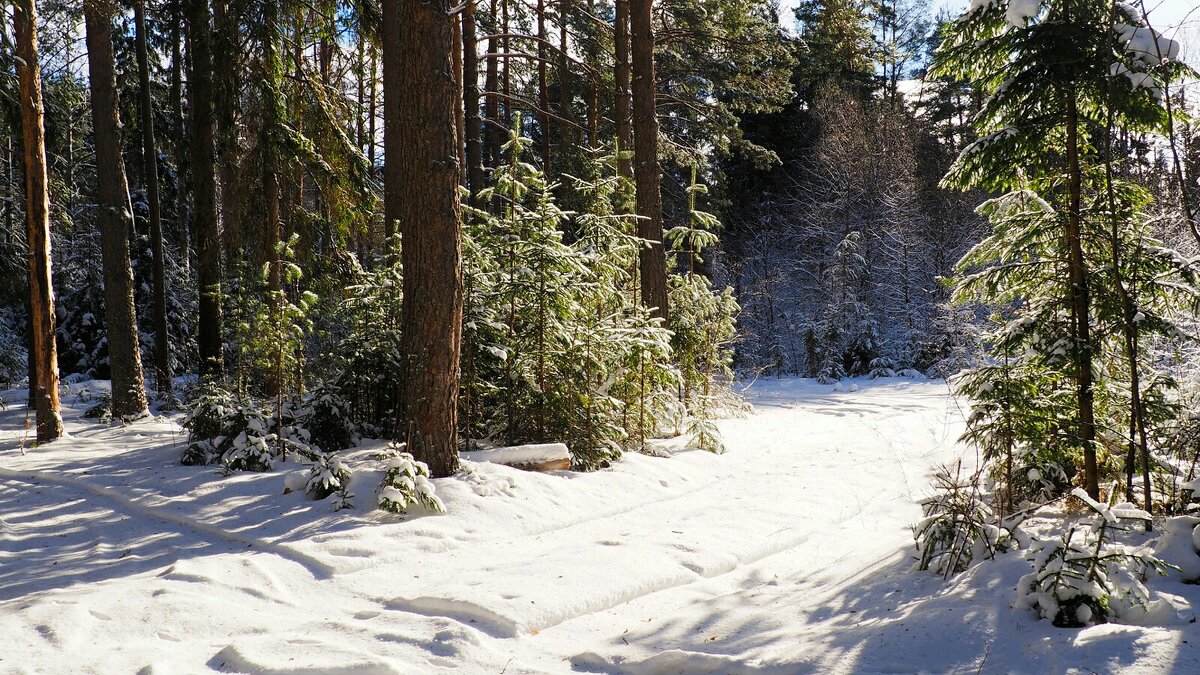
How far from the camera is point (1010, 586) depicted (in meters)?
3.74

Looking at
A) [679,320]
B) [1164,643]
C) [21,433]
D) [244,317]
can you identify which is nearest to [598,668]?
[1164,643]

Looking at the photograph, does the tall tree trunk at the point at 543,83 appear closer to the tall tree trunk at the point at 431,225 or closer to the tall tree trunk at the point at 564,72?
the tall tree trunk at the point at 564,72

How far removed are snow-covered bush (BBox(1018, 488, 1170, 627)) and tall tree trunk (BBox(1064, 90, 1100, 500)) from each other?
54.6 inches

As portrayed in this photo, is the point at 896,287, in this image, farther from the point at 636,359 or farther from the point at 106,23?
the point at 106,23

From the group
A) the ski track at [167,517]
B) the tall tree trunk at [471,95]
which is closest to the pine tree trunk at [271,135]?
the ski track at [167,517]

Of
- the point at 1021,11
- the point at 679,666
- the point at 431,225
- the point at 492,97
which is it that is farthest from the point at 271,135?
the point at 679,666

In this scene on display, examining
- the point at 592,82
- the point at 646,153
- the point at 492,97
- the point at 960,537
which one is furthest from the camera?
the point at 492,97

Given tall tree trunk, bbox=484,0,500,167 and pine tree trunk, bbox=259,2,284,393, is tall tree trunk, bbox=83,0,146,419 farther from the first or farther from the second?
tall tree trunk, bbox=484,0,500,167

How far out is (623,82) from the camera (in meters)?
12.3

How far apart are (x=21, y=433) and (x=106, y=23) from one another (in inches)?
242

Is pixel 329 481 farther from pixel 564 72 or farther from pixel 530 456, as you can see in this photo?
pixel 564 72

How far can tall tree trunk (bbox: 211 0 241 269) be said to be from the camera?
33.3 feet

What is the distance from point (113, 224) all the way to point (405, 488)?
8.17 m

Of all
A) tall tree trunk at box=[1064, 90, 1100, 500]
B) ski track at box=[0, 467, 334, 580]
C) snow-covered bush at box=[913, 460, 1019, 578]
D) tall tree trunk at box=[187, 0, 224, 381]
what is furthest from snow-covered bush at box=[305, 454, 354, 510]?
tall tree trunk at box=[1064, 90, 1100, 500]
